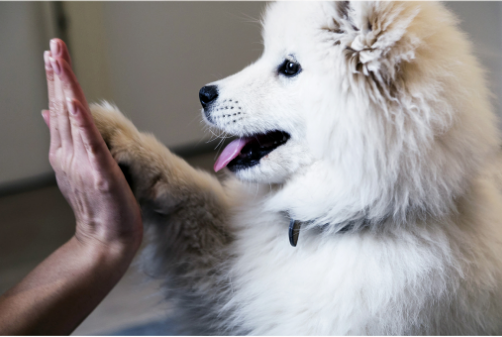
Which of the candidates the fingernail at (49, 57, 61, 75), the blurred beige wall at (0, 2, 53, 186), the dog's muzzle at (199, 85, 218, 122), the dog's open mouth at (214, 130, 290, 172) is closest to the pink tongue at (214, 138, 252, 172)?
the dog's open mouth at (214, 130, 290, 172)

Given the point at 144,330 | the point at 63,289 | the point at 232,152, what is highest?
the point at 232,152

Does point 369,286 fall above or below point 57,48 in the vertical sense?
below

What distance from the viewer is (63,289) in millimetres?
979

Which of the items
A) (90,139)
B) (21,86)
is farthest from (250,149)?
(21,86)

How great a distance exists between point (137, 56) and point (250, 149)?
1127mm

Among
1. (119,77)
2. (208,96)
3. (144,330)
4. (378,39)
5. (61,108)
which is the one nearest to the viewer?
(378,39)

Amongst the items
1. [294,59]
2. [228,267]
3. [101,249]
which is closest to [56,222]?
[101,249]

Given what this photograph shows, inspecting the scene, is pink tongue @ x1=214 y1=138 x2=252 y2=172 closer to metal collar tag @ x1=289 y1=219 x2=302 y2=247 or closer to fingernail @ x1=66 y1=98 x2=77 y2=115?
metal collar tag @ x1=289 y1=219 x2=302 y2=247

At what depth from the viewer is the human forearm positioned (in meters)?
0.93

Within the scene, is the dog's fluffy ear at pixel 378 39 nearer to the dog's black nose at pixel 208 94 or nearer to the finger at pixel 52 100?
the dog's black nose at pixel 208 94

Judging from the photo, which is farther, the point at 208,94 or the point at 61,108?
the point at 208,94

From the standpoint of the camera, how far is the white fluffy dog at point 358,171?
0.86 m

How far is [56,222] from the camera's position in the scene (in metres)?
1.83

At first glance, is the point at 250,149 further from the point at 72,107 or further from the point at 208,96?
the point at 72,107
